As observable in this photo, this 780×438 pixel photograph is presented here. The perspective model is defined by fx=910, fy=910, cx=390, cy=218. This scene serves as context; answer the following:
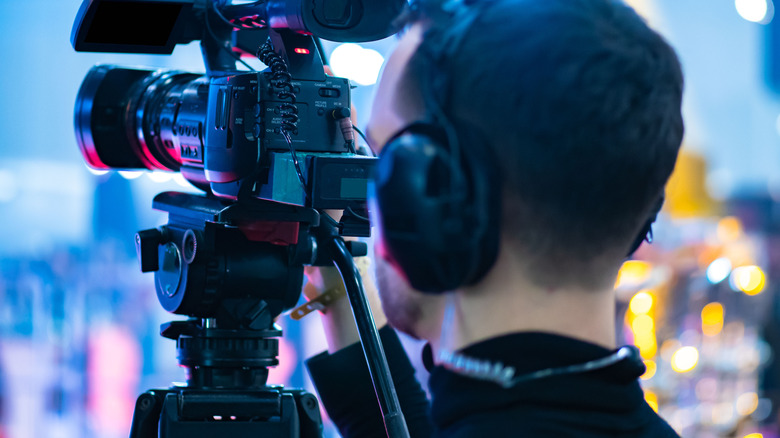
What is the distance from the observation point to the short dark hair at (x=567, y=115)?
0.58 metres

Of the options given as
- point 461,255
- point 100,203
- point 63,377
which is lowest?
point 63,377

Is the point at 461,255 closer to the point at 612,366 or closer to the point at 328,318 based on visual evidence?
the point at 612,366

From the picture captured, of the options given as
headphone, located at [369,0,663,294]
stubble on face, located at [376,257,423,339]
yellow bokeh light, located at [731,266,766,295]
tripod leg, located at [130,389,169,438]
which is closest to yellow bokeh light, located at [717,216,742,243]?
yellow bokeh light, located at [731,266,766,295]

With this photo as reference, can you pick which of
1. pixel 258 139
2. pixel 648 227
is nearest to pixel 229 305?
pixel 258 139

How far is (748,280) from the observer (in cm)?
420

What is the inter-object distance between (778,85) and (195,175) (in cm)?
483

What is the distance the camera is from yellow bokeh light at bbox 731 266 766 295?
4.12m

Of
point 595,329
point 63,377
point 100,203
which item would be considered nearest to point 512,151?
point 595,329

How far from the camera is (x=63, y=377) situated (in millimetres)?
3211

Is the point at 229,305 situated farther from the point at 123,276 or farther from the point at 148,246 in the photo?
the point at 123,276

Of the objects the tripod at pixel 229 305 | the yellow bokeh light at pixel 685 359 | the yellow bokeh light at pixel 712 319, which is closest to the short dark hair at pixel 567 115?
the tripod at pixel 229 305

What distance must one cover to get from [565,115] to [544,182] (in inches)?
Answer: 1.8

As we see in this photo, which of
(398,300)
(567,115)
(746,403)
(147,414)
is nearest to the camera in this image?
(567,115)

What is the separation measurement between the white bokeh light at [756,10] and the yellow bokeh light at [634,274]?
7.09 ft
